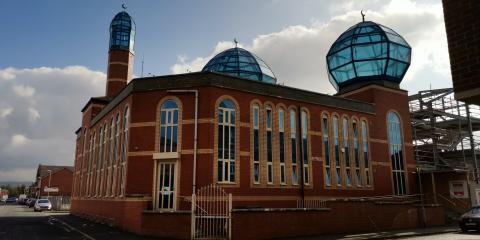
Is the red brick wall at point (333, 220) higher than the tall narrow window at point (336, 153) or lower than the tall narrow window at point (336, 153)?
lower

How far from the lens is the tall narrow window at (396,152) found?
26.6m

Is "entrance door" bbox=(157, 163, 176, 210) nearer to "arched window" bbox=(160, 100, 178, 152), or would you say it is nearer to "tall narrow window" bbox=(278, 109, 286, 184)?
"arched window" bbox=(160, 100, 178, 152)

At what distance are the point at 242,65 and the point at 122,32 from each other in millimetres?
12907

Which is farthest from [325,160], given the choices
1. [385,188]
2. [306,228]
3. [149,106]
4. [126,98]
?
[126,98]

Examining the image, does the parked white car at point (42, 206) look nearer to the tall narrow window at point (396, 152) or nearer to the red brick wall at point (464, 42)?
the tall narrow window at point (396, 152)

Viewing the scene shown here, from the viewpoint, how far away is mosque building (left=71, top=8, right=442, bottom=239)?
1911cm

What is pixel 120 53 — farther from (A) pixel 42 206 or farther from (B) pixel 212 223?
(B) pixel 212 223

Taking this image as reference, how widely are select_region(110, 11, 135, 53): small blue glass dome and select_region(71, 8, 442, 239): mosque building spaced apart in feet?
30.6

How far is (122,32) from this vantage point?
36.2 metres

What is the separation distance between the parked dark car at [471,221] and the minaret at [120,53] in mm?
29246

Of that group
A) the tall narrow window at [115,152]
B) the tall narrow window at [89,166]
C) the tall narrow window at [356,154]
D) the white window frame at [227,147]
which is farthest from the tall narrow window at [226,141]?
the tall narrow window at [89,166]

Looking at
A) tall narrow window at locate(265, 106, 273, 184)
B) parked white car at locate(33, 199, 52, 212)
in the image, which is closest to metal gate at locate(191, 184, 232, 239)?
tall narrow window at locate(265, 106, 273, 184)

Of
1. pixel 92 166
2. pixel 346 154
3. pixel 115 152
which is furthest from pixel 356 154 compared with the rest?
pixel 92 166

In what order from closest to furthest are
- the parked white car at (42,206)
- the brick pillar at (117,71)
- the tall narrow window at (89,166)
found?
1. the tall narrow window at (89,166)
2. the brick pillar at (117,71)
3. the parked white car at (42,206)
